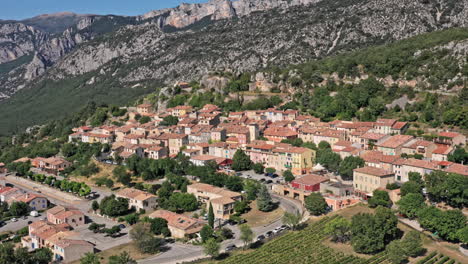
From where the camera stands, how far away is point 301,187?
195ft

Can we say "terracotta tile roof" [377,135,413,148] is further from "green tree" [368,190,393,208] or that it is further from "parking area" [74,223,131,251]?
"parking area" [74,223,131,251]

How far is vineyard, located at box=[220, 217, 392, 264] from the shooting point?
1693 inches

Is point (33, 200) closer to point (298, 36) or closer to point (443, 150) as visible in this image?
point (443, 150)

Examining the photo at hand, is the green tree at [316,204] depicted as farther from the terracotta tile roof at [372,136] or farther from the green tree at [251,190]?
the terracotta tile roof at [372,136]

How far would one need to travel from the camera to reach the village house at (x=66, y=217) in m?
57.6

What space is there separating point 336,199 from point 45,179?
48798 millimetres

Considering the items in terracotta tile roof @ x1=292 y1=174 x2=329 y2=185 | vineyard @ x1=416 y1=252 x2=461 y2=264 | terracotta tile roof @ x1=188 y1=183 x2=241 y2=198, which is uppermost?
terracotta tile roof @ x1=292 y1=174 x2=329 y2=185

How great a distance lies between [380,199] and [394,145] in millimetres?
13711

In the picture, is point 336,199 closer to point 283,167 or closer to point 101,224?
point 283,167

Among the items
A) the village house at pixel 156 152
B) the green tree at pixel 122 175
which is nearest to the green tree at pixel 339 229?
the green tree at pixel 122 175

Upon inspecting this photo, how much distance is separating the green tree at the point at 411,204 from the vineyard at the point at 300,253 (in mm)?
6907

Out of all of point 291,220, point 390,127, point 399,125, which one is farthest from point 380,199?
point 399,125

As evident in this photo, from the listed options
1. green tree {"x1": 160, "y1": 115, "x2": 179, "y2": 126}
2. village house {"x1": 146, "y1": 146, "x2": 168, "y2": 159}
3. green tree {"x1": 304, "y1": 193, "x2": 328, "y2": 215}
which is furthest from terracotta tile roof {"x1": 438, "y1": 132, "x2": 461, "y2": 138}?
green tree {"x1": 160, "y1": 115, "x2": 179, "y2": 126}

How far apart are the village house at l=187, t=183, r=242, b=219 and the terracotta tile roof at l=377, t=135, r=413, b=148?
827 inches
